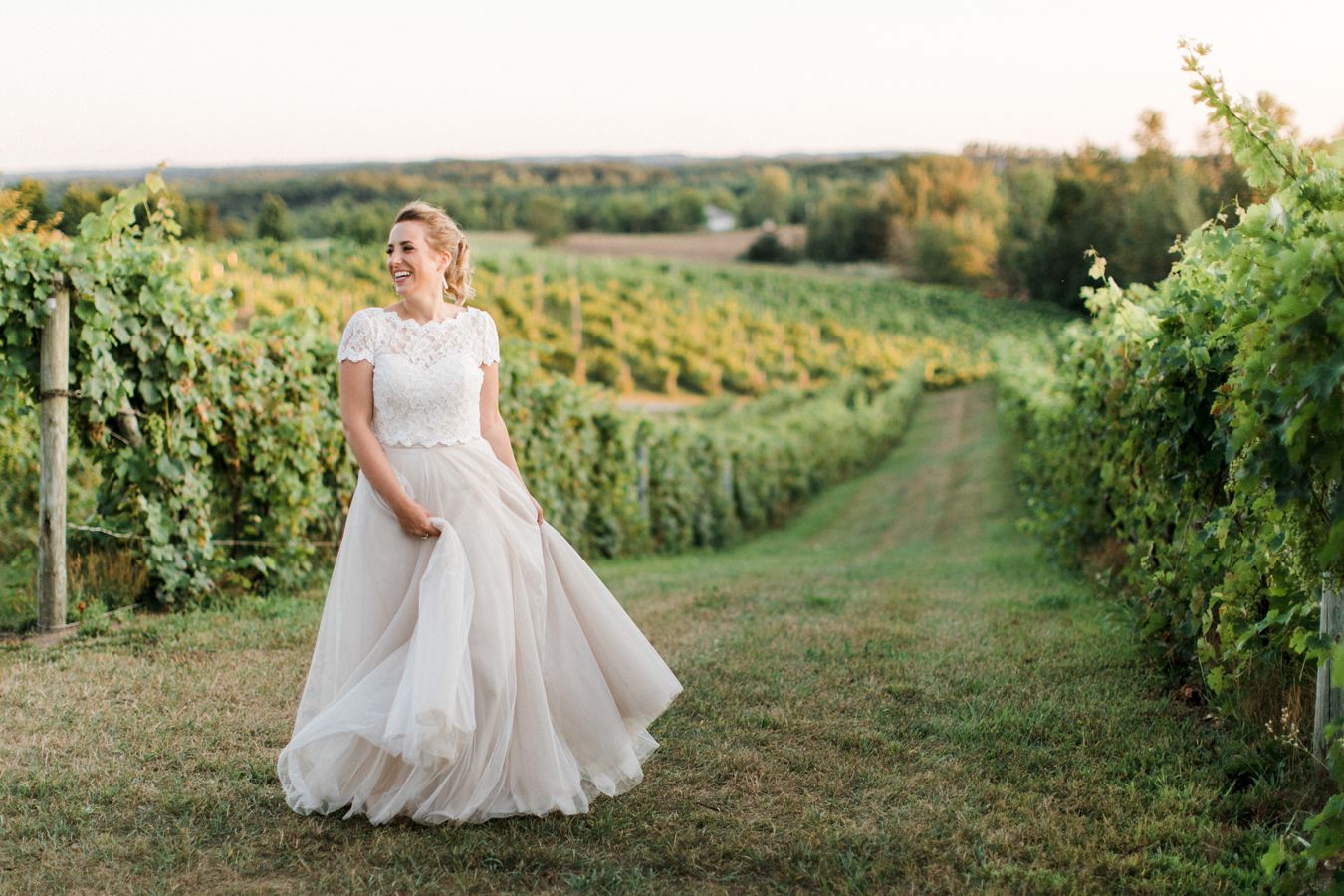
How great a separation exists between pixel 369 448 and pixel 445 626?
0.71 meters

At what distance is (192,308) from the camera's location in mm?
6996

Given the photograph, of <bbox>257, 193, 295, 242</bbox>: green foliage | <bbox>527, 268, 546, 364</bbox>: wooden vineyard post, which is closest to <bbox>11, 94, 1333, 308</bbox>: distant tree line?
<bbox>257, 193, 295, 242</bbox>: green foliage

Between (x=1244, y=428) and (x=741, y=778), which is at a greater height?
(x=1244, y=428)

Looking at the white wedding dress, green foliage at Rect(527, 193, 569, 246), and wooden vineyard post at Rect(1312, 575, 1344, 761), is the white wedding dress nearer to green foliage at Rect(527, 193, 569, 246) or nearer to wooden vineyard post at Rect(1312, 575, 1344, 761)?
wooden vineyard post at Rect(1312, 575, 1344, 761)

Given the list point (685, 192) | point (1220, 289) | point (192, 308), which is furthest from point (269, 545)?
point (685, 192)

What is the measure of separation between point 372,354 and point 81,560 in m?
3.91

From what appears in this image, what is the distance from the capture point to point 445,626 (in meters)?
3.65

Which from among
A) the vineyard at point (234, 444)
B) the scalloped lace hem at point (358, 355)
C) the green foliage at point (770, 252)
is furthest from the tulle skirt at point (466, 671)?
the green foliage at point (770, 252)

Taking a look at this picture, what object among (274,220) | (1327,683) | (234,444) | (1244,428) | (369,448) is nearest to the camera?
(1244,428)

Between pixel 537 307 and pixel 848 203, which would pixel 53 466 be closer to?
pixel 537 307

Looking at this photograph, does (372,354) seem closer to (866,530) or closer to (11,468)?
(11,468)

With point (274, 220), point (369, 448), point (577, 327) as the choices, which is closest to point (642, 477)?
point (369, 448)

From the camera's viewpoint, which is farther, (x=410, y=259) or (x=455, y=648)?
(x=410, y=259)

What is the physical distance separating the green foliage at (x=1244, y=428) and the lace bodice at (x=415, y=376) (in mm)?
2533
